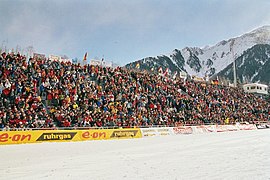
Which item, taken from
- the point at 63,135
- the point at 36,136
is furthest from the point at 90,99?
the point at 36,136

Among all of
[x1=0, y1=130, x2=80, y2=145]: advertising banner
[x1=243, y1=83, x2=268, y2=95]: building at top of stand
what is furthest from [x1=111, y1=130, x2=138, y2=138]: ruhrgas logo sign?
[x1=243, y1=83, x2=268, y2=95]: building at top of stand

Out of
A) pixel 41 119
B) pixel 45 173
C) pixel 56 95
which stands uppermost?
pixel 56 95

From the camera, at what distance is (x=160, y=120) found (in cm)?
2923

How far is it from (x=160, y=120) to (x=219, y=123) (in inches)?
432

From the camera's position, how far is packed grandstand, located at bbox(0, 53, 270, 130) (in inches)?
803

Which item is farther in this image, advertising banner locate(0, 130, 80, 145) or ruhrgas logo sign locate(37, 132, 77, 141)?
ruhrgas logo sign locate(37, 132, 77, 141)

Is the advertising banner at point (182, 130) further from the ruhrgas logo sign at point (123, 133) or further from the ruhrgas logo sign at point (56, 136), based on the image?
the ruhrgas logo sign at point (56, 136)

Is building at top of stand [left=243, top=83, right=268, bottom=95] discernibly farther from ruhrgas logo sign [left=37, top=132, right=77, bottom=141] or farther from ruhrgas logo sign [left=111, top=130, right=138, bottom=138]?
ruhrgas logo sign [left=37, top=132, right=77, bottom=141]

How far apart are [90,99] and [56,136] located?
258 inches

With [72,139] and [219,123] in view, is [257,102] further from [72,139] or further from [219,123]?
[72,139]

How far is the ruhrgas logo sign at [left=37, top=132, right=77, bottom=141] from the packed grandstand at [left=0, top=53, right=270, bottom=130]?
54.0 inches

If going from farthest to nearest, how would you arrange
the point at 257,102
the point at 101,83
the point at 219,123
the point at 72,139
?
the point at 257,102, the point at 219,123, the point at 101,83, the point at 72,139

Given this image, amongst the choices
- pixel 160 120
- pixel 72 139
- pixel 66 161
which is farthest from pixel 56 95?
pixel 66 161

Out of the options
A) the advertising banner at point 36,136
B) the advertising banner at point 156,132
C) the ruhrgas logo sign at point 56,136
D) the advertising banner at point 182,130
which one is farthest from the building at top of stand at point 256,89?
the advertising banner at point 36,136
